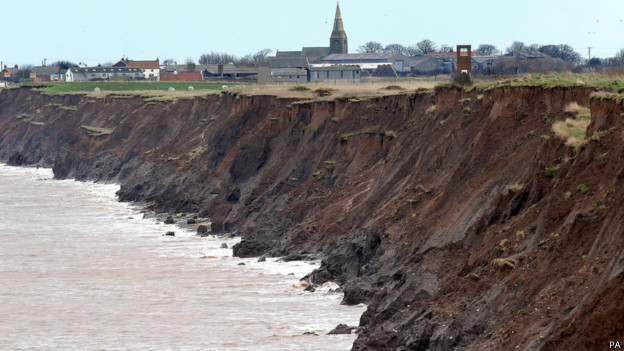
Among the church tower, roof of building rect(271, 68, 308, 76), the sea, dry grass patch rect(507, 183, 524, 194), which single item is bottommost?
the sea

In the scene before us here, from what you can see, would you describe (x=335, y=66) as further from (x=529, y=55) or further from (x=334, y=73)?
(x=529, y=55)

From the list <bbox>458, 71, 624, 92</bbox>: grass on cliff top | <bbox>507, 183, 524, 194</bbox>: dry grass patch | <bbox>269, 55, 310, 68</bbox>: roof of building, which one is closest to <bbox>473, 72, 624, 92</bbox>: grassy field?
<bbox>458, 71, 624, 92</bbox>: grass on cliff top

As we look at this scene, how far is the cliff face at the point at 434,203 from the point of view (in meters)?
23.5

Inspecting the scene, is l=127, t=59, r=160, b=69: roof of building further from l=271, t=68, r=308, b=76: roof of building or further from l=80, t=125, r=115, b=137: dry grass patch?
l=80, t=125, r=115, b=137: dry grass patch

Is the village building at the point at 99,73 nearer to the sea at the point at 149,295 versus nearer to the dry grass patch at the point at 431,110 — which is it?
the sea at the point at 149,295

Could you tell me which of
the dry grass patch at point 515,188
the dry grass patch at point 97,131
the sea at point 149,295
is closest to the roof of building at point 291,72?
the dry grass patch at point 97,131

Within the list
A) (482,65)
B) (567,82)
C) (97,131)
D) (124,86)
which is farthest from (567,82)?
(124,86)

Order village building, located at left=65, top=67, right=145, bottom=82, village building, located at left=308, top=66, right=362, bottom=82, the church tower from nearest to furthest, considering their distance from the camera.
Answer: village building, located at left=308, top=66, right=362, bottom=82, village building, located at left=65, top=67, right=145, bottom=82, the church tower

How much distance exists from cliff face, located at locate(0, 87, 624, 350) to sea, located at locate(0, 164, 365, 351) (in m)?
1.85

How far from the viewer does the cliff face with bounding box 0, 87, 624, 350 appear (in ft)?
77.3

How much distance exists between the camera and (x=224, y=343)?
3145 cm

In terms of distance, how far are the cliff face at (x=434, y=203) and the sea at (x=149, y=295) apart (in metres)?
1.85

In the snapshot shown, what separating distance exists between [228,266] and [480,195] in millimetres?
13551

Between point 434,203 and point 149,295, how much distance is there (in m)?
10.3
